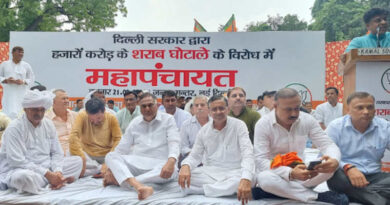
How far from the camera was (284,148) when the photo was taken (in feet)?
10.4

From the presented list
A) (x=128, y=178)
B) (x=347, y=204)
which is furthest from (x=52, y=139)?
(x=347, y=204)

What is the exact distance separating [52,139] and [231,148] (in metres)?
1.80

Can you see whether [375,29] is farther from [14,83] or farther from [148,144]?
[14,83]

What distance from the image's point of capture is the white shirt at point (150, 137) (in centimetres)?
385

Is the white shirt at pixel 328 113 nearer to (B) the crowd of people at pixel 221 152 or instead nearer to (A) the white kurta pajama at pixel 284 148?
(B) the crowd of people at pixel 221 152

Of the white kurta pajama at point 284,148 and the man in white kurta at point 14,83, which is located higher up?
the man in white kurta at point 14,83

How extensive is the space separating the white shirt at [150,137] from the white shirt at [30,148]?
0.64 m

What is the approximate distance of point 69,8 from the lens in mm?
16766

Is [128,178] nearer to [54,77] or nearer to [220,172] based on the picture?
[220,172]

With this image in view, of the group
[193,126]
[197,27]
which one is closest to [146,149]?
[193,126]

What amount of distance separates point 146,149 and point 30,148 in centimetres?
110

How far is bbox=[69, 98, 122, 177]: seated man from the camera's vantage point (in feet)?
13.8

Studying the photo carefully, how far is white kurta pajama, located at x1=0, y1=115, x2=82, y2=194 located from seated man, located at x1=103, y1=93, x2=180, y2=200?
58 centimetres

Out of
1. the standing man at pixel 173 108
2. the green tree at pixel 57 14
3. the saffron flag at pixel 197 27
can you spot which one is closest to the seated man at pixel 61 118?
the standing man at pixel 173 108
